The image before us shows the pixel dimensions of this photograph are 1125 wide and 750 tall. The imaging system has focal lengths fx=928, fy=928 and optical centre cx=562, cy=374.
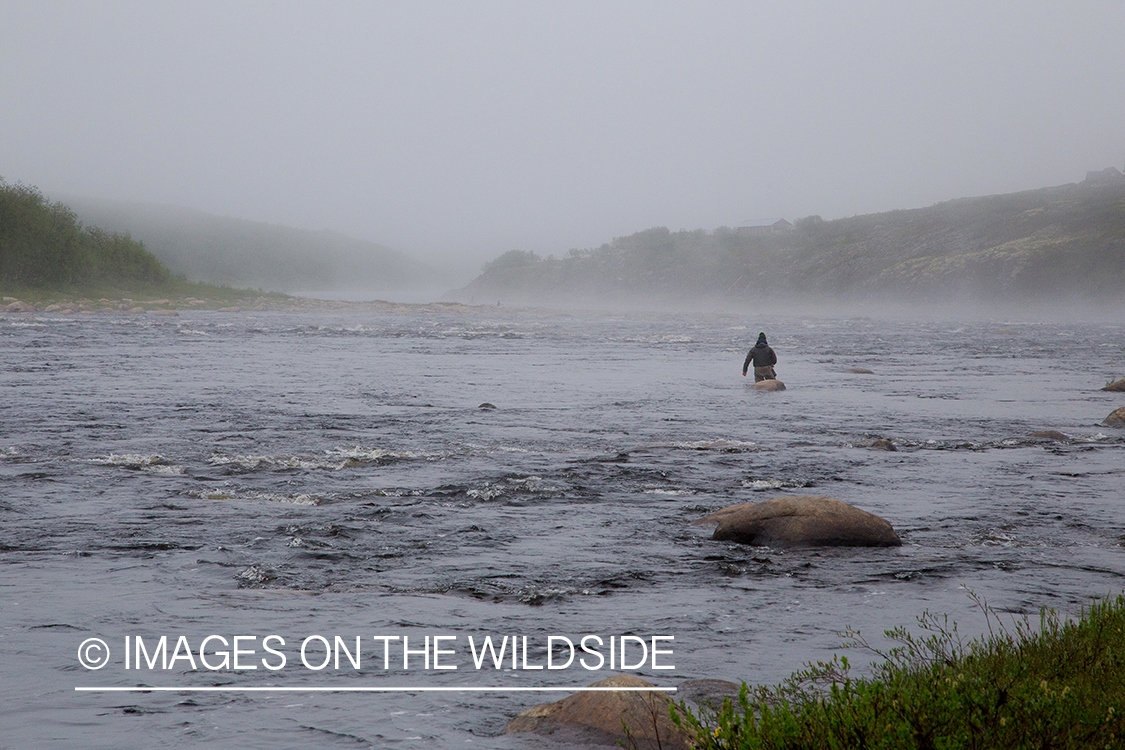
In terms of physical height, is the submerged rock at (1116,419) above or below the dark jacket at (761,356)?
below

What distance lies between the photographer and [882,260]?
10812cm

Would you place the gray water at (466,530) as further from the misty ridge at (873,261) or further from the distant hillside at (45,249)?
the misty ridge at (873,261)

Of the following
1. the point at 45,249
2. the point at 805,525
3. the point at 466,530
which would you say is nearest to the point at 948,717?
the point at 805,525

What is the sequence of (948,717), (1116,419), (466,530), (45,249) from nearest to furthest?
(948,717)
(466,530)
(1116,419)
(45,249)

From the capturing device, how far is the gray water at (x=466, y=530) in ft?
19.1

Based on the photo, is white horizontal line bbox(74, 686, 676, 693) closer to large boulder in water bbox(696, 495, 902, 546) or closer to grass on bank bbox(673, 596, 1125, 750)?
grass on bank bbox(673, 596, 1125, 750)

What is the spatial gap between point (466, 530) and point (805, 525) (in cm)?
348

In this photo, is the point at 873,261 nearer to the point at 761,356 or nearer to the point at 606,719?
the point at 761,356

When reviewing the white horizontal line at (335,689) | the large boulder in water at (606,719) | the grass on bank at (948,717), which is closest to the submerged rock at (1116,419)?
the grass on bank at (948,717)

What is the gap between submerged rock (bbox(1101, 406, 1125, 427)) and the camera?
1719 cm

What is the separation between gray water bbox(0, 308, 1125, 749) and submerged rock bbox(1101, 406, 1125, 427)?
15.0 inches

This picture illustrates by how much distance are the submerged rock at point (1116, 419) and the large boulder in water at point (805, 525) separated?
34.0 feet

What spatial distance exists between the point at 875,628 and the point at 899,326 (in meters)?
54.7

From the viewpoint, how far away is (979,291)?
8906 centimetres
